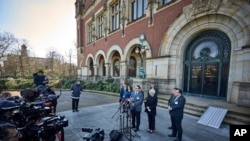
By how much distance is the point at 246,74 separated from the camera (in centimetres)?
553

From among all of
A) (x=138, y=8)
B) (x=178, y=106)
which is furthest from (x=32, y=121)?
(x=138, y=8)

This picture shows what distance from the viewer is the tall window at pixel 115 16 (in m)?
14.3

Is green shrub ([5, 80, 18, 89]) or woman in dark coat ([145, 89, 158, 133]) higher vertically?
woman in dark coat ([145, 89, 158, 133])

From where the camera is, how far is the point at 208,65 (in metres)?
7.49

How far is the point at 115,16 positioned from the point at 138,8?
415 cm

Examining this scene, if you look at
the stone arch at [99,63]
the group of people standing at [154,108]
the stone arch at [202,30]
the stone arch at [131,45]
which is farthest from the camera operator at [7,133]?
the stone arch at [99,63]

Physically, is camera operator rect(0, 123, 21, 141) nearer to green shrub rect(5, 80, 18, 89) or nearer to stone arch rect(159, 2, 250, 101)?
stone arch rect(159, 2, 250, 101)

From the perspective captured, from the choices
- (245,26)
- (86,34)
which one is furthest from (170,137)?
(86,34)

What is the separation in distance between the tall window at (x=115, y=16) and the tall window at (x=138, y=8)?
8.61 feet

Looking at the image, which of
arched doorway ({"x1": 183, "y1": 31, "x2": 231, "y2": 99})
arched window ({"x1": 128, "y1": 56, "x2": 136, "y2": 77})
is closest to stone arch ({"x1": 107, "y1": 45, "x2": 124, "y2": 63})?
arched window ({"x1": 128, "y1": 56, "x2": 136, "y2": 77})

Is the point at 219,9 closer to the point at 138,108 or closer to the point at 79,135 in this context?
the point at 138,108

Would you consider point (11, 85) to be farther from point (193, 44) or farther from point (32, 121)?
point (193, 44)

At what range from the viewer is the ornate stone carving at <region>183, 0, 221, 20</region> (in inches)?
254

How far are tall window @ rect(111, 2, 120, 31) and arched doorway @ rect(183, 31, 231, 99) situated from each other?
9037 millimetres
